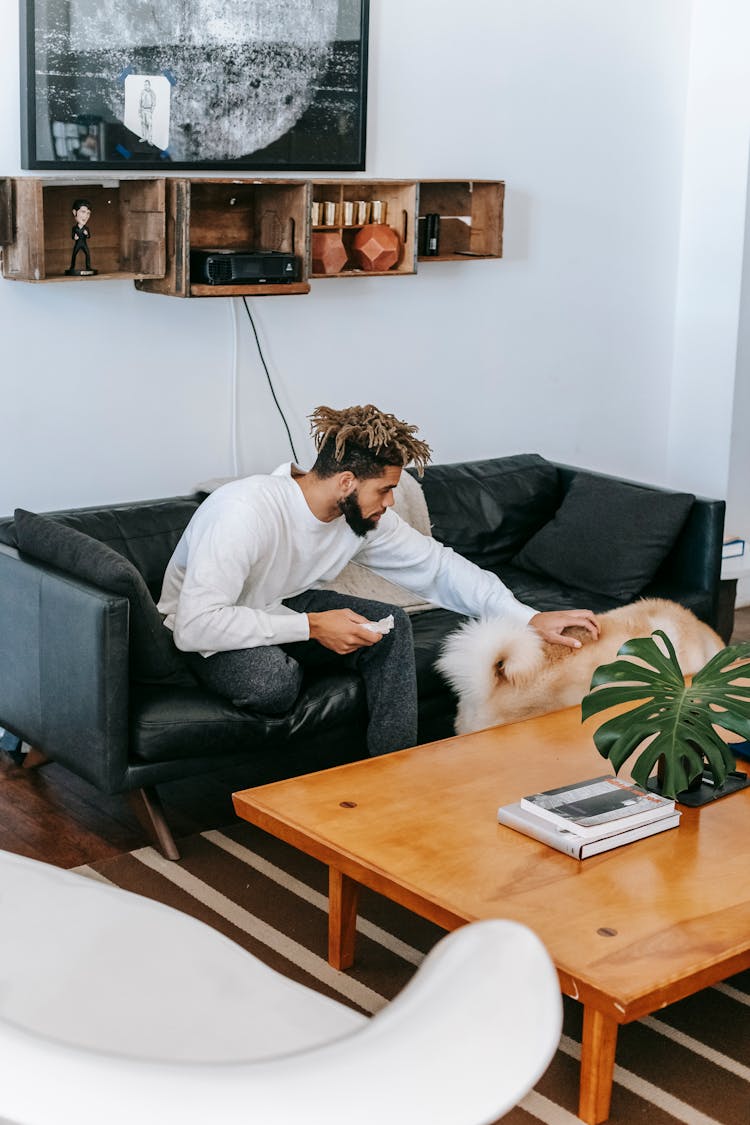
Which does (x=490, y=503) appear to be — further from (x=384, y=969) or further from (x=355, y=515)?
(x=384, y=969)

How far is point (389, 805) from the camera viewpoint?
254 centimetres

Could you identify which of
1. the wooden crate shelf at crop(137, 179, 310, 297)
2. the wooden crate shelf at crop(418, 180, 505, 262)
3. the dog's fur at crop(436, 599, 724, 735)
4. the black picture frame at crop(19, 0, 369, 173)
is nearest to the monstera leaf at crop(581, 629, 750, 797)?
the dog's fur at crop(436, 599, 724, 735)

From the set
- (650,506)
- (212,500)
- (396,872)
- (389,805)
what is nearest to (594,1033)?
(396,872)

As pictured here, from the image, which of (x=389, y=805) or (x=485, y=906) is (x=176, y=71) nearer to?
(x=389, y=805)

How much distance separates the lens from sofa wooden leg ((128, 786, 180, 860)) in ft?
10.0

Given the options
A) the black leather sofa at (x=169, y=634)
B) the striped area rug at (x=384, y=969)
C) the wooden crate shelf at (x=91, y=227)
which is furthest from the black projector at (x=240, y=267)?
the striped area rug at (x=384, y=969)

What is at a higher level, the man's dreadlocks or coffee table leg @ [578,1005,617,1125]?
the man's dreadlocks

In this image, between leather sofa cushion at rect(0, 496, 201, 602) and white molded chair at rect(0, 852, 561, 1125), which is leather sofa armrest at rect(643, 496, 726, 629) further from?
white molded chair at rect(0, 852, 561, 1125)

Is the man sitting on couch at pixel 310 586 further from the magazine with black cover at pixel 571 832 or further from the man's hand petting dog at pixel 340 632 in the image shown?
the magazine with black cover at pixel 571 832

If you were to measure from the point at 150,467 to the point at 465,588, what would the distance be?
1.15 metres

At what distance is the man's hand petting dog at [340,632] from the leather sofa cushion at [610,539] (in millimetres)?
1188

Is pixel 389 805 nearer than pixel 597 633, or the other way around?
pixel 389 805

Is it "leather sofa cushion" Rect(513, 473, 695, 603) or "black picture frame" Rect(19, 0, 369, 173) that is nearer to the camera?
"black picture frame" Rect(19, 0, 369, 173)

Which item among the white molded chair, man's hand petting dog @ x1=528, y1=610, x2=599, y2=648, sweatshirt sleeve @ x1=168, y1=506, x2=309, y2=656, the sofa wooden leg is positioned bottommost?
the sofa wooden leg
